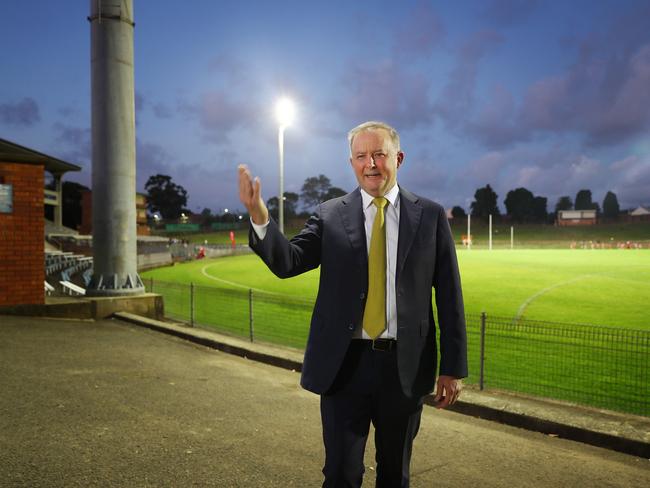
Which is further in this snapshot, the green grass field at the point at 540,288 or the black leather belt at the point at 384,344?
the green grass field at the point at 540,288

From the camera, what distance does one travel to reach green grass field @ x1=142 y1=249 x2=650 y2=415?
27.0ft

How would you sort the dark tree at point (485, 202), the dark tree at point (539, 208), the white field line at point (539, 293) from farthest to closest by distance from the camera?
the dark tree at point (539, 208)
the dark tree at point (485, 202)
the white field line at point (539, 293)

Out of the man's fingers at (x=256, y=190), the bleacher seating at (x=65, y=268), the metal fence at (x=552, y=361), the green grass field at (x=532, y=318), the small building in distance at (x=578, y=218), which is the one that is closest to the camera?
the man's fingers at (x=256, y=190)

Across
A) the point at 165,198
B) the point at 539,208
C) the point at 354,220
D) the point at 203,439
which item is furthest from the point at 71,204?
the point at 539,208

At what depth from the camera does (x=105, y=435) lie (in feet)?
15.5

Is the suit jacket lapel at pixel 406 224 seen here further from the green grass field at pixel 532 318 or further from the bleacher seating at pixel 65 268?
the bleacher seating at pixel 65 268

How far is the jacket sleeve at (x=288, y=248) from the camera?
2.59 meters

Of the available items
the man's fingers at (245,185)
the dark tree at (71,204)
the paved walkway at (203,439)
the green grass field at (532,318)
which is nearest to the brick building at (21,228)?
the green grass field at (532,318)

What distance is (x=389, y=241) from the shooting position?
9.41 ft

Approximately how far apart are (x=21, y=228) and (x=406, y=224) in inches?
424

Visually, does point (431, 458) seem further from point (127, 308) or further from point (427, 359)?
point (127, 308)

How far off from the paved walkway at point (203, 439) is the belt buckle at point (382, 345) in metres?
1.78

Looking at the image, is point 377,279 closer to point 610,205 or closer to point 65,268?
point 65,268

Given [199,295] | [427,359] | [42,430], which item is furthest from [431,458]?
[199,295]
